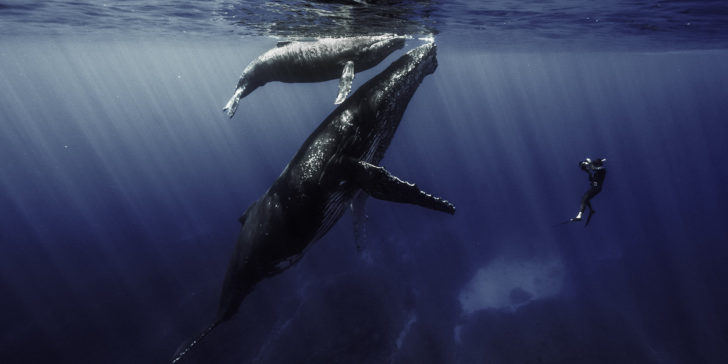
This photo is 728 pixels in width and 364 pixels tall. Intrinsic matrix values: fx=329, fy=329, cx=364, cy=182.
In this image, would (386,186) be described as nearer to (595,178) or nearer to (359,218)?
(359,218)

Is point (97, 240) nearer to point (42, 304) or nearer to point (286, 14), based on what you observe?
point (42, 304)

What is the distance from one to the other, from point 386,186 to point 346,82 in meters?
2.61

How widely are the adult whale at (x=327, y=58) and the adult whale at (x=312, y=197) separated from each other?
1427 mm

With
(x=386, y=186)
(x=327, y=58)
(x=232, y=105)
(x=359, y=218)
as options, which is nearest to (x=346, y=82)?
(x=327, y=58)

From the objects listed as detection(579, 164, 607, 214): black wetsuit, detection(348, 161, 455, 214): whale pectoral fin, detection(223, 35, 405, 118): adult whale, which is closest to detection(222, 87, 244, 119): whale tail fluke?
detection(223, 35, 405, 118): adult whale

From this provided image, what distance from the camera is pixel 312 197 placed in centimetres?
396

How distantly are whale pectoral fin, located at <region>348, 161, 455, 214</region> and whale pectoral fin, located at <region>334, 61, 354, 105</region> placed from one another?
1664 millimetres

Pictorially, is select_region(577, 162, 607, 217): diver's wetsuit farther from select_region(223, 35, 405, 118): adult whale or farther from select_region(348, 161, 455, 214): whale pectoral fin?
select_region(348, 161, 455, 214): whale pectoral fin

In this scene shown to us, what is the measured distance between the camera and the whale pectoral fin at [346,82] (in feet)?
17.4

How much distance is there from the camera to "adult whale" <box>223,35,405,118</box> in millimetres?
6293

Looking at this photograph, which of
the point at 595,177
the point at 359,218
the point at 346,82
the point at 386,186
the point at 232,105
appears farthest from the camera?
the point at 595,177

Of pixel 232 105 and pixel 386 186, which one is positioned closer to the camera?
pixel 386 186

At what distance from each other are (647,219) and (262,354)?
42747 millimetres

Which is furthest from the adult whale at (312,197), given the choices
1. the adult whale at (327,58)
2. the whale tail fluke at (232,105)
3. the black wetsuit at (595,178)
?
the black wetsuit at (595,178)
